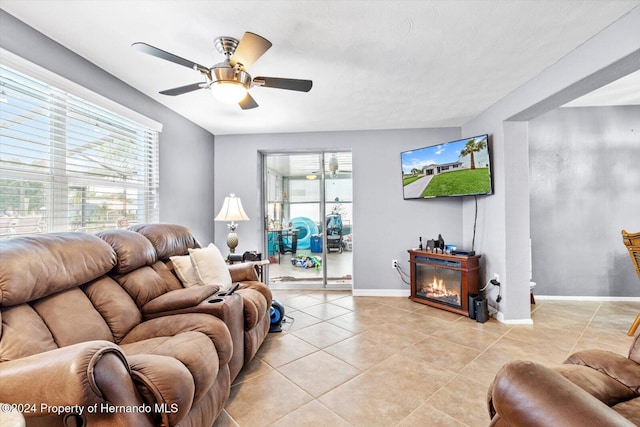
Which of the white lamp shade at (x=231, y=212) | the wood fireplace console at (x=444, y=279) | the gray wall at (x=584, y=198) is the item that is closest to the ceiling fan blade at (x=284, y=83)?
the white lamp shade at (x=231, y=212)

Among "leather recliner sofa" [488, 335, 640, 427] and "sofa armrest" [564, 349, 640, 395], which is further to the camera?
"sofa armrest" [564, 349, 640, 395]

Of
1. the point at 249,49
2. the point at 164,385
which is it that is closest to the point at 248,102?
the point at 249,49

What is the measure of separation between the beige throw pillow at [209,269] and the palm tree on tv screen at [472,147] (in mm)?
3135

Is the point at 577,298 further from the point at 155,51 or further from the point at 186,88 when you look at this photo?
the point at 155,51

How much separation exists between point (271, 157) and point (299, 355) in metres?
3.19

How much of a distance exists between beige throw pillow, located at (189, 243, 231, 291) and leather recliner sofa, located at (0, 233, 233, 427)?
49 centimetres

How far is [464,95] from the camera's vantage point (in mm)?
2928

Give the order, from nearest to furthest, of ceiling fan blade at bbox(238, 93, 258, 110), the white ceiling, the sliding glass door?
the white ceiling → ceiling fan blade at bbox(238, 93, 258, 110) → the sliding glass door

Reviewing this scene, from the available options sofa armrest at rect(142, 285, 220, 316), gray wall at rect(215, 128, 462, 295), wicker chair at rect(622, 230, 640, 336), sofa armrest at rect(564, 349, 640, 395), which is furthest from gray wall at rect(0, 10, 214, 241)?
wicker chair at rect(622, 230, 640, 336)

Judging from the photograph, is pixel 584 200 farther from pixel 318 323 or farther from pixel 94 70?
pixel 94 70

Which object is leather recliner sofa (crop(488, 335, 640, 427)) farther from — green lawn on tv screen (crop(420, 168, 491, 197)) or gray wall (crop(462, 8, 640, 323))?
green lawn on tv screen (crop(420, 168, 491, 197))

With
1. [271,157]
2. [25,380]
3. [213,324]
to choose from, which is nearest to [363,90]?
[271,157]

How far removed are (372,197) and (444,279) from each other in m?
1.53

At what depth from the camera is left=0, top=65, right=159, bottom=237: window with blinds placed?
169cm
